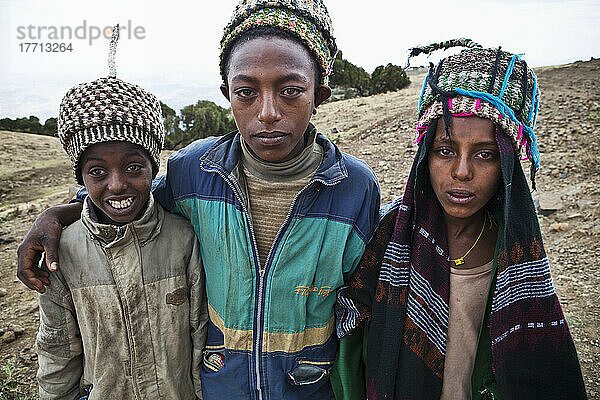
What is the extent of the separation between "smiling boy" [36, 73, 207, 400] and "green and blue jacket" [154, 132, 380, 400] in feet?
0.54

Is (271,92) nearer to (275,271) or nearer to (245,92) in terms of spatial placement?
(245,92)

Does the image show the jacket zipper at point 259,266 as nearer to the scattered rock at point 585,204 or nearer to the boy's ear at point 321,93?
the boy's ear at point 321,93

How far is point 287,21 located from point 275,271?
0.95 m

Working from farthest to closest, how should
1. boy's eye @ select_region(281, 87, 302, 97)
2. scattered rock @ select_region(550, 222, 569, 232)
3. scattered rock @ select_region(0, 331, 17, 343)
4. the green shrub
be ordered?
the green shrub, scattered rock @ select_region(550, 222, 569, 232), scattered rock @ select_region(0, 331, 17, 343), boy's eye @ select_region(281, 87, 302, 97)

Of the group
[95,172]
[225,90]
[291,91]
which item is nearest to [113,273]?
[95,172]

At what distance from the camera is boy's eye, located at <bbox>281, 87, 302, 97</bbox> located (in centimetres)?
155

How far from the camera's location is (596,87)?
9391 mm

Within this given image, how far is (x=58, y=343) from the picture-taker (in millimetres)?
1648

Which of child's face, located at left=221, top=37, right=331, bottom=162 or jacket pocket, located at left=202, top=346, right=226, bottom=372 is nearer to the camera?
child's face, located at left=221, top=37, right=331, bottom=162

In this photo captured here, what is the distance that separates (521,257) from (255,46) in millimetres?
1205

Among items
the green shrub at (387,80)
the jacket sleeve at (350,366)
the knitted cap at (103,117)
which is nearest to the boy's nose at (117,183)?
the knitted cap at (103,117)

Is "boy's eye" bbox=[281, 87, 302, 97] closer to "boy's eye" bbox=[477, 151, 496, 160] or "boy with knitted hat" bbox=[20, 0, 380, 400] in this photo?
"boy with knitted hat" bbox=[20, 0, 380, 400]

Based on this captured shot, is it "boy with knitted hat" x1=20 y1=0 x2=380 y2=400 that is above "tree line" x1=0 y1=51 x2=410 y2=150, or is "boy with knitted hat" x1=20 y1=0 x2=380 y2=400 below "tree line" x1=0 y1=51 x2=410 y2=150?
below

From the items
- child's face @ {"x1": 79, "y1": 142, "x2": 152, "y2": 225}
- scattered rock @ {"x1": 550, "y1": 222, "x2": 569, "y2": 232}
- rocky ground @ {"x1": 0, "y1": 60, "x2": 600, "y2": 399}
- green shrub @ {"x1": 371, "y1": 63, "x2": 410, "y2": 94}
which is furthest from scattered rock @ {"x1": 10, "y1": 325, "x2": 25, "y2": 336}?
green shrub @ {"x1": 371, "y1": 63, "x2": 410, "y2": 94}
